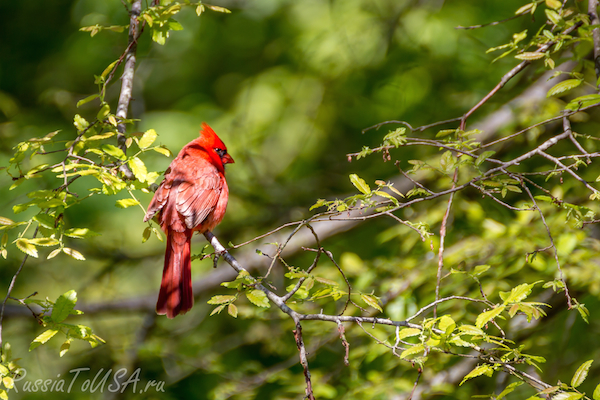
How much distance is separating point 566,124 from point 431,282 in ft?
4.98

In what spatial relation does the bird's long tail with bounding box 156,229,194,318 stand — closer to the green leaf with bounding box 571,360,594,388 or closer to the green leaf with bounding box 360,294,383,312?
the green leaf with bounding box 360,294,383,312

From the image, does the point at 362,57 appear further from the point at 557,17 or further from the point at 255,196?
the point at 557,17

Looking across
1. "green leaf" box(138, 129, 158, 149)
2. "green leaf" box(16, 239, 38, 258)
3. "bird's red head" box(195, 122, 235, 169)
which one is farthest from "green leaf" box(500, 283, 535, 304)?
"bird's red head" box(195, 122, 235, 169)

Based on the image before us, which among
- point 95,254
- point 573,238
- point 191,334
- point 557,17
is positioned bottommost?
point 191,334

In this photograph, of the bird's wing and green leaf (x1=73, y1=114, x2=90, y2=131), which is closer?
green leaf (x1=73, y1=114, x2=90, y2=131)

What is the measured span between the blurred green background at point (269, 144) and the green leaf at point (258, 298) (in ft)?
4.99

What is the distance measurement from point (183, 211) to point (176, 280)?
1.35ft

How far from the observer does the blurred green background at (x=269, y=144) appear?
359cm

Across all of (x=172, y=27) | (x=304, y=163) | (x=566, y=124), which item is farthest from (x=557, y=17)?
(x=304, y=163)

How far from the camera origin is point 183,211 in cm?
294

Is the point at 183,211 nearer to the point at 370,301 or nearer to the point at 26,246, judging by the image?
the point at 26,246

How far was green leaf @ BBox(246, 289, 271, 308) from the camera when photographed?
69.4 inches

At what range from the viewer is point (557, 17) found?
2.13 meters

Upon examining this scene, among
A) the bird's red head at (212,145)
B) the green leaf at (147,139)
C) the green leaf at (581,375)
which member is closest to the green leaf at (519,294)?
the green leaf at (581,375)
